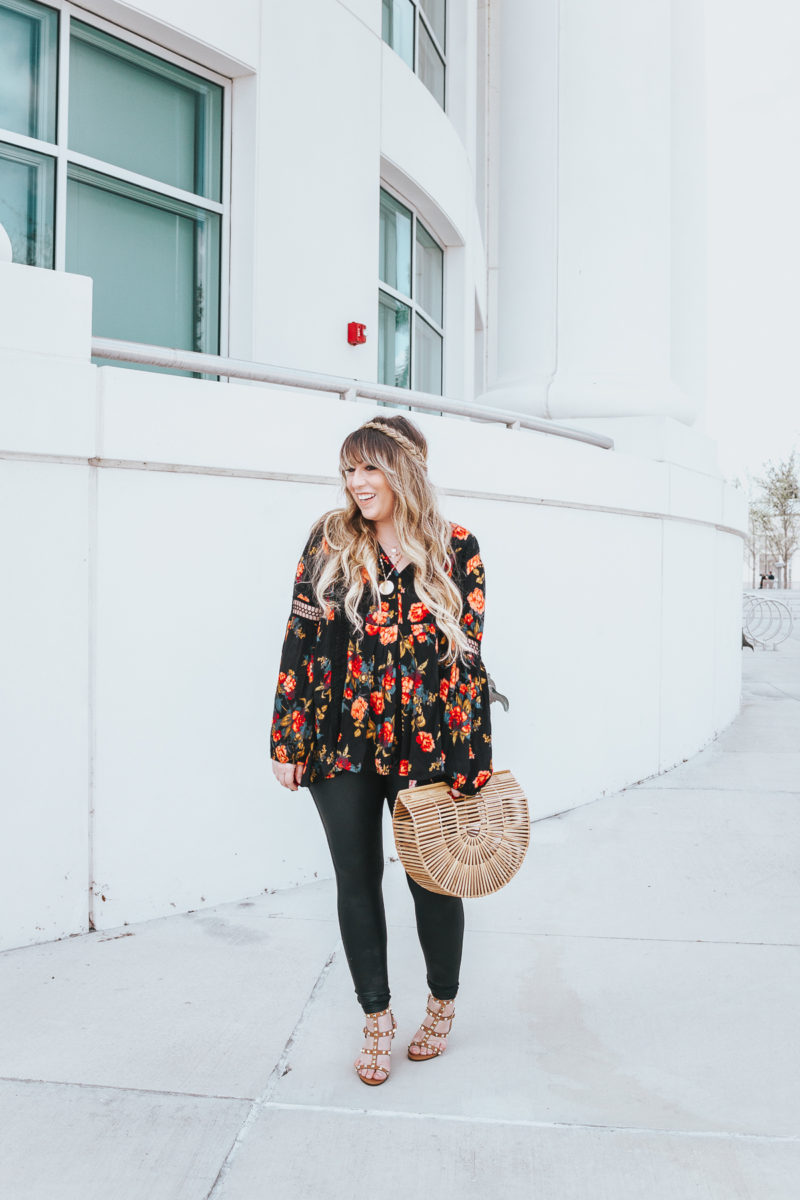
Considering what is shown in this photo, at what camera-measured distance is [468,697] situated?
295 centimetres

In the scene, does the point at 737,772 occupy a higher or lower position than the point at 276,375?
lower

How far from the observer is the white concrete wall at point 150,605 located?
4.03 meters

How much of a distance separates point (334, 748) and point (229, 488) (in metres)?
2.00

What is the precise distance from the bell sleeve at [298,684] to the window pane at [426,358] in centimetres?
721

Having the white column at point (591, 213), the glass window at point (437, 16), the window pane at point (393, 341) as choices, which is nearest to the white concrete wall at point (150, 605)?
the white column at point (591, 213)

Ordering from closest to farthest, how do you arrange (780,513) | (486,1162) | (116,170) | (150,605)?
(486,1162) < (150,605) < (116,170) < (780,513)

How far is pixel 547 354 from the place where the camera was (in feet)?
27.0

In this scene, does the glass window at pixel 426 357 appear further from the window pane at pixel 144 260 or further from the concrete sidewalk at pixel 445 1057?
the concrete sidewalk at pixel 445 1057

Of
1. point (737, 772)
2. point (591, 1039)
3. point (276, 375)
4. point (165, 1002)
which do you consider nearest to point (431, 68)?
point (276, 375)

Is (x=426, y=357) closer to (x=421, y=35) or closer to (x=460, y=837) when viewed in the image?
(x=421, y=35)

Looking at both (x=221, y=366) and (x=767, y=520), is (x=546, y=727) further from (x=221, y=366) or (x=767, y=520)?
(x=767, y=520)

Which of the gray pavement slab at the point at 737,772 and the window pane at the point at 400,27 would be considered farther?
the window pane at the point at 400,27

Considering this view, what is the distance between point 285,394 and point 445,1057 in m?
2.85

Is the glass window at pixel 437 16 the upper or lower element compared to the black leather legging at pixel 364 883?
upper
